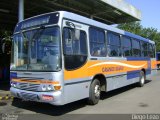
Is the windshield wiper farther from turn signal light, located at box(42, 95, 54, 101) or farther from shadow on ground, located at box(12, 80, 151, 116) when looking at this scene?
shadow on ground, located at box(12, 80, 151, 116)

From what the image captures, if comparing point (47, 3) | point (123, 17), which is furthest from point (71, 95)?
point (123, 17)

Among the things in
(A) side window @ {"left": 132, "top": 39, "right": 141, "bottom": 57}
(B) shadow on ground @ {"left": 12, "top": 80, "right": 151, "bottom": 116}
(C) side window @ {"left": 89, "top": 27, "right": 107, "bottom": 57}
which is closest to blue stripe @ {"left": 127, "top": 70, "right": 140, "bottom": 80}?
(A) side window @ {"left": 132, "top": 39, "right": 141, "bottom": 57}

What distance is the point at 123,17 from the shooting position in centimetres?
2295

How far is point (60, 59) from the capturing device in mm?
8031

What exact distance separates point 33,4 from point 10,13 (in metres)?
3.65

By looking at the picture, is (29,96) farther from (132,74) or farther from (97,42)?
(132,74)

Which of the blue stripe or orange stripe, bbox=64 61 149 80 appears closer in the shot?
orange stripe, bbox=64 61 149 80

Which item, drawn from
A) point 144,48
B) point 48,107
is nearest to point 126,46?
point 144,48

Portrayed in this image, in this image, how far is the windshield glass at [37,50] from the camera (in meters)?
8.13

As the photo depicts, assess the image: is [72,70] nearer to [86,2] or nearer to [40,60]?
[40,60]

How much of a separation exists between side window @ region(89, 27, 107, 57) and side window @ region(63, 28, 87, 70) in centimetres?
55

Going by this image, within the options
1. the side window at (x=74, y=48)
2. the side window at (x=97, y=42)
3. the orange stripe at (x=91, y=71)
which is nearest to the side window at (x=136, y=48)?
the orange stripe at (x=91, y=71)

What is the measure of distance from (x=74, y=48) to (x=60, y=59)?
88cm

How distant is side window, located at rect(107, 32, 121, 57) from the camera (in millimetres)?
11312
